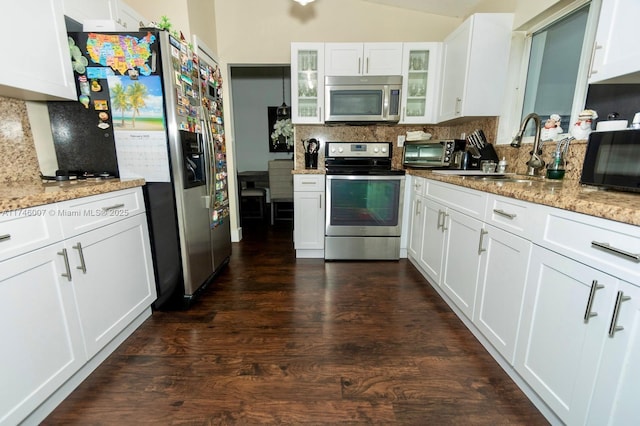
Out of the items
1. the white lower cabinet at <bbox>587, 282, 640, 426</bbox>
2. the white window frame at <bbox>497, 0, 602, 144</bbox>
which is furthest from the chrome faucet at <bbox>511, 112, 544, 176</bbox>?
the white lower cabinet at <bbox>587, 282, 640, 426</bbox>

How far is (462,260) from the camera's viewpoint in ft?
5.91

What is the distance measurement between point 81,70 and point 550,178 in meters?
2.89

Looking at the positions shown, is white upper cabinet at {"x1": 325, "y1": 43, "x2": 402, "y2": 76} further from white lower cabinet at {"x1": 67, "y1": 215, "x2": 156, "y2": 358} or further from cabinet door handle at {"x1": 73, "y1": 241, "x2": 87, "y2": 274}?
cabinet door handle at {"x1": 73, "y1": 241, "x2": 87, "y2": 274}

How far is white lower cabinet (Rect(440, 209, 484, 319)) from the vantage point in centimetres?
166

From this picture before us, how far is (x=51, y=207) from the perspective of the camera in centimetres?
118

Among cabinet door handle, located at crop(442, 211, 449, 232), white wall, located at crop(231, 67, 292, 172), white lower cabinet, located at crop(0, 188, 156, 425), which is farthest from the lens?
white wall, located at crop(231, 67, 292, 172)

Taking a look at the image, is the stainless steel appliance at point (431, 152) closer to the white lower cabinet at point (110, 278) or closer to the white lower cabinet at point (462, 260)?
the white lower cabinet at point (462, 260)

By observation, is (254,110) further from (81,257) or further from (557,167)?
(557,167)

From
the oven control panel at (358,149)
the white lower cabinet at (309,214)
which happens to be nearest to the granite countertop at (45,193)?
the white lower cabinet at (309,214)

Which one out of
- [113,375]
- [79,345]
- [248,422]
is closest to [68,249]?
[79,345]

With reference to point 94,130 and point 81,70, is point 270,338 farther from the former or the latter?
point 81,70

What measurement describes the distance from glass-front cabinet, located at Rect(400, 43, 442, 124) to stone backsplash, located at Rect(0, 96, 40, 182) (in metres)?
2.95

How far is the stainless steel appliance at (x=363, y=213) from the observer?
2.73 metres

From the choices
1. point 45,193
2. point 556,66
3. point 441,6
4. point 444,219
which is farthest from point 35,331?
point 441,6
